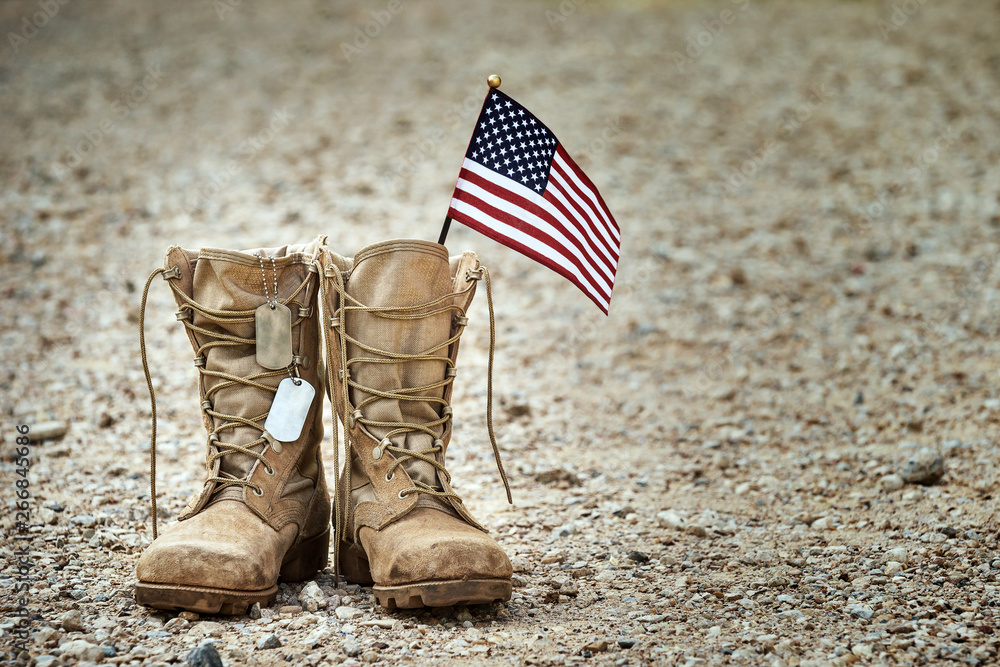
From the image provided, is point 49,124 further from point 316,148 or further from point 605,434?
point 605,434

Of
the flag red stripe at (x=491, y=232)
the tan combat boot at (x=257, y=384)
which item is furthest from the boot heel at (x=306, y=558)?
the flag red stripe at (x=491, y=232)

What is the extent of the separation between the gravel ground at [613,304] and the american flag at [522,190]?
3.30 feet

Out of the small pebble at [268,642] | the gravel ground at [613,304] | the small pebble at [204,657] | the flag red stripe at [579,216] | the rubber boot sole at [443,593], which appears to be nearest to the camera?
the small pebble at [204,657]

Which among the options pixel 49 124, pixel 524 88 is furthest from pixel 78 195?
pixel 524 88

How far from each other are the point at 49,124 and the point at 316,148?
2552mm

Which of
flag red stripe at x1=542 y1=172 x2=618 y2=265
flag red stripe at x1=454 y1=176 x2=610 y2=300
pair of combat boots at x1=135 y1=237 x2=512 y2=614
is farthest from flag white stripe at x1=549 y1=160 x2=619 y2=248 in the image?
pair of combat boots at x1=135 y1=237 x2=512 y2=614

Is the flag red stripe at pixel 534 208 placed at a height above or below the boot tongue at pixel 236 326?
above

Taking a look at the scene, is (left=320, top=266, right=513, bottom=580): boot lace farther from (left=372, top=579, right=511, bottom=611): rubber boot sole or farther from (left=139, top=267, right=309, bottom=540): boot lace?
(left=372, top=579, right=511, bottom=611): rubber boot sole

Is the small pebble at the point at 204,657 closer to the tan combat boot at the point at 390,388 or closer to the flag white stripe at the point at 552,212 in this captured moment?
the tan combat boot at the point at 390,388

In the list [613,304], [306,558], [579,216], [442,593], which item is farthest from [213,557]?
[613,304]

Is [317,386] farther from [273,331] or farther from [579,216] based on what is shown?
[579,216]

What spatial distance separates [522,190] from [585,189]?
28 centimetres

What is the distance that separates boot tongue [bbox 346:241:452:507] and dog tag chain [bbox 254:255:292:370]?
17 centimetres

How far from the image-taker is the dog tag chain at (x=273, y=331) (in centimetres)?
231
